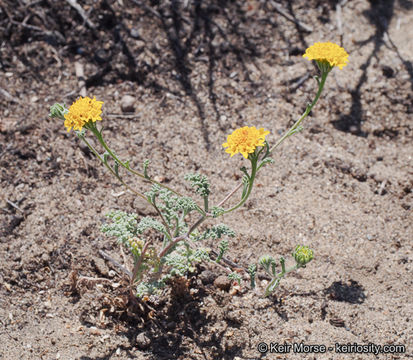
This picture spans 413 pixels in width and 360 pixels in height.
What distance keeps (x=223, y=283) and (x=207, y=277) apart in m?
0.12

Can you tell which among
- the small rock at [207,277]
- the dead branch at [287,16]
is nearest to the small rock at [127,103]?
the small rock at [207,277]

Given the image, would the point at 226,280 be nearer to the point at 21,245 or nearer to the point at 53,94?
the point at 21,245

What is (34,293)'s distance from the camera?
287 cm

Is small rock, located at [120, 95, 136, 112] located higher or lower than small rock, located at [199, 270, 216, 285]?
higher

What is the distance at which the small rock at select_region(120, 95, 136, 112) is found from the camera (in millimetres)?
3717

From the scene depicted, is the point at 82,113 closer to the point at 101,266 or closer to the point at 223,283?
the point at 101,266

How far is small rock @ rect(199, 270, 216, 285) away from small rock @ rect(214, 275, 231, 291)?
0.04 meters

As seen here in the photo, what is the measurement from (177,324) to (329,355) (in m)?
0.93

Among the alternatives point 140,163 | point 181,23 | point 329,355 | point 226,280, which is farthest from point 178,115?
point 329,355

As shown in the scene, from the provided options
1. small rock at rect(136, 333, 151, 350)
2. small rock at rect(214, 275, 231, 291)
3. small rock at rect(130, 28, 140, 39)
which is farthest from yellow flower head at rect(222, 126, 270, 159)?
small rock at rect(130, 28, 140, 39)

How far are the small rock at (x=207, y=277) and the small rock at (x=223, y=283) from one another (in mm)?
39

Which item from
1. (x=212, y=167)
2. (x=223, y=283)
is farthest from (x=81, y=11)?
(x=223, y=283)

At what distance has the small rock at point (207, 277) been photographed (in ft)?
→ 9.73

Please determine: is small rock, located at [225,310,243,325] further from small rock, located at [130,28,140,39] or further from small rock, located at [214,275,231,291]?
small rock, located at [130,28,140,39]
